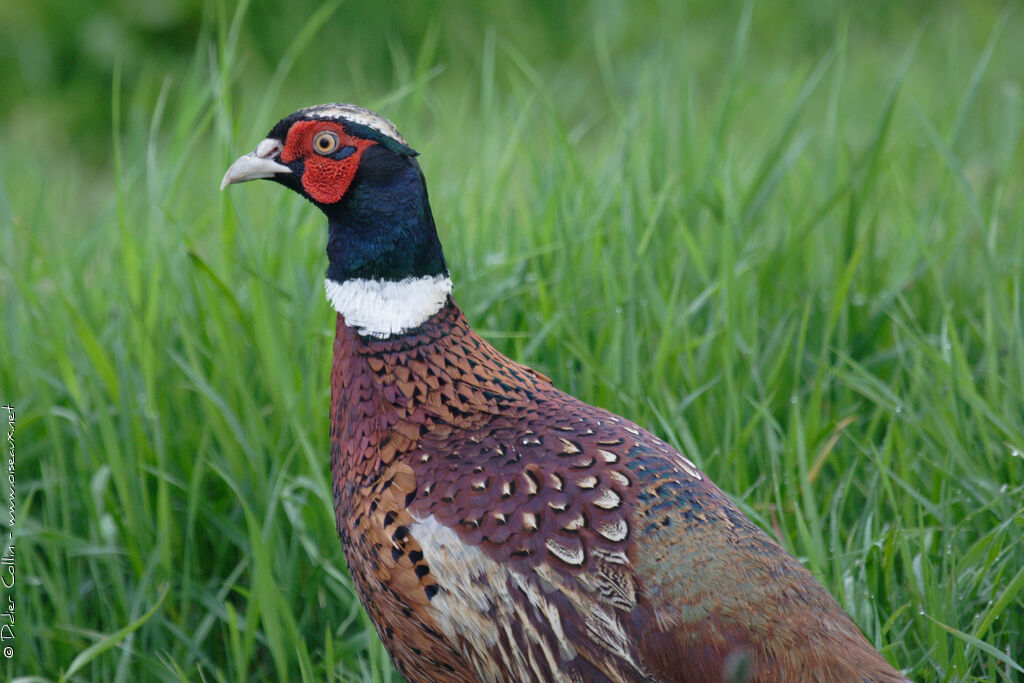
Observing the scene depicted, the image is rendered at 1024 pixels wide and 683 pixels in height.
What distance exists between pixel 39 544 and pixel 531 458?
1.44m

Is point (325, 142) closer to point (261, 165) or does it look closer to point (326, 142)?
point (326, 142)

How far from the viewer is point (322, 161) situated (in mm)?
2016

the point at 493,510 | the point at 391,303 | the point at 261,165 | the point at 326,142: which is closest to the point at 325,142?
the point at 326,142

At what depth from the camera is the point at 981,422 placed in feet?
7.97

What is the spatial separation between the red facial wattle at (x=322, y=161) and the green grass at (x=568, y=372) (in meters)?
0.54

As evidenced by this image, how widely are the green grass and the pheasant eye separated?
58 centimetres

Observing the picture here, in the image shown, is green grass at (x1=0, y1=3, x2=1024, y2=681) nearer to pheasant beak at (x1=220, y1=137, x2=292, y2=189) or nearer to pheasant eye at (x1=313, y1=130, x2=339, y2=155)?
pheasant beak at (x1=220, y1=137, x2=292, y2=189)

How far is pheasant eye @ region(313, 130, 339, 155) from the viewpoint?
6.57 feet

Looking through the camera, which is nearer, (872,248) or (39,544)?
(39,544)

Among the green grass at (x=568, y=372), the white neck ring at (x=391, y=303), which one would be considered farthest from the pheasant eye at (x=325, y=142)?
the green grass at (x=568, y=372)

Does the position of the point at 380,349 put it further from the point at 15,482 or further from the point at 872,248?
the point at 872,248

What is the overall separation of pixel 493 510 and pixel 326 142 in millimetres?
744

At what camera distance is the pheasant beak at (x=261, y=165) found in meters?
2.06

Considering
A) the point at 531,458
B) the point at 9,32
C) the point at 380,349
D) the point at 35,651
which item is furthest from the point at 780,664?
the point at 9,32
